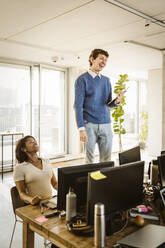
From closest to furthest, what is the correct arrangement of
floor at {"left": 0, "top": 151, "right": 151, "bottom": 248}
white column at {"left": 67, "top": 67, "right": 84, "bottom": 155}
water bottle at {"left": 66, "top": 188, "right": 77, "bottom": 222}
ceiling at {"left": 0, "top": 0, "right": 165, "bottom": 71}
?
water bottle at {"left": 66, "top": 188, "right": 77, "bottom": 222}, floor at {"left": 0, "top": 151, "right": 151, "bottom": 248}, ceiling at {"left": 0, "top": 0, "right": 165, "bottom": 71}, white column at {"left": 67, "top": 67, "right": 84, "bottom": 155}

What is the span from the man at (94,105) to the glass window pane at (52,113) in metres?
4.70

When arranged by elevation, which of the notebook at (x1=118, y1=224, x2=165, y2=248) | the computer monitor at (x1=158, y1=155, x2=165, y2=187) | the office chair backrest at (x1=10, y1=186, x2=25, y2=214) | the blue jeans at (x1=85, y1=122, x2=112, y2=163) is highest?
the blue jeans at (x1=85, y1=122, x2=112, y2=163)

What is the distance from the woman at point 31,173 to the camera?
7.54 ft

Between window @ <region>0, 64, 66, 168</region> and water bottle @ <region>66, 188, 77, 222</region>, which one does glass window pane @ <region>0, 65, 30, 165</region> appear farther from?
water bottle @ <region>66, 188, 77, 222</region>

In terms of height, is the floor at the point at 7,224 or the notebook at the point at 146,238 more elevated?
the notebook at the point at 146,238

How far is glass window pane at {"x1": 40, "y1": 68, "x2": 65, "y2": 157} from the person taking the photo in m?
7.00

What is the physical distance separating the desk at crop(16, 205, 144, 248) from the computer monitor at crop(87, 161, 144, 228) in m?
0.13

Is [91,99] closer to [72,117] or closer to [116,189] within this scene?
[116,189]

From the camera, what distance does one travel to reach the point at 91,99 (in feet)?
7.64

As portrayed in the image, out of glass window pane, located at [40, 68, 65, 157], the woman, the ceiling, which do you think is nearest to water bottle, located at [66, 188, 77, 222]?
the woman

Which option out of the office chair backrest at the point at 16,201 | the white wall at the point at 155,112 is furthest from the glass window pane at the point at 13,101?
the office chair backrest at the point at 16,201

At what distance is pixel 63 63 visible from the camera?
6.77 meters

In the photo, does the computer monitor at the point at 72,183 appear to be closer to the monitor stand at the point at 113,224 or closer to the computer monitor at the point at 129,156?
the monitor stand at the point at 113,224

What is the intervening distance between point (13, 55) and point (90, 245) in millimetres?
5236
